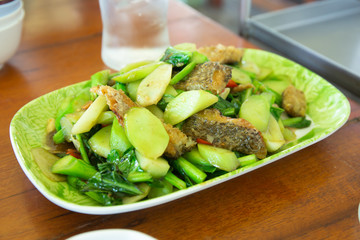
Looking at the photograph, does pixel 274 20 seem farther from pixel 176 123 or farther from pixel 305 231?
pixel 305 231

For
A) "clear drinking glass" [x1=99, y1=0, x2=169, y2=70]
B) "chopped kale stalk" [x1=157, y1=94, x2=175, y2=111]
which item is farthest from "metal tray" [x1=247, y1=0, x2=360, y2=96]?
"chopped kale stalk" [x1=157, y1=94, x2=175, y2=111]

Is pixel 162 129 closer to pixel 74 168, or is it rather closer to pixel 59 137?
pixel 74 168

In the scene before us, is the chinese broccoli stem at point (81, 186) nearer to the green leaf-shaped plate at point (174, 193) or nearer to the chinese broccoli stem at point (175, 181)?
the green leaf-shaped plate at point (174, 193)

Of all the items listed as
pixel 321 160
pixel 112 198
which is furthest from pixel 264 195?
pixel 112 198

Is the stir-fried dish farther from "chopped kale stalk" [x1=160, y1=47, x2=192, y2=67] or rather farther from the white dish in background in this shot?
the white dish in background

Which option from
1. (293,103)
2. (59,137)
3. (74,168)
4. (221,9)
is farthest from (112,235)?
(221,9)

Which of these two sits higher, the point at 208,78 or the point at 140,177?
the point at 208,78
